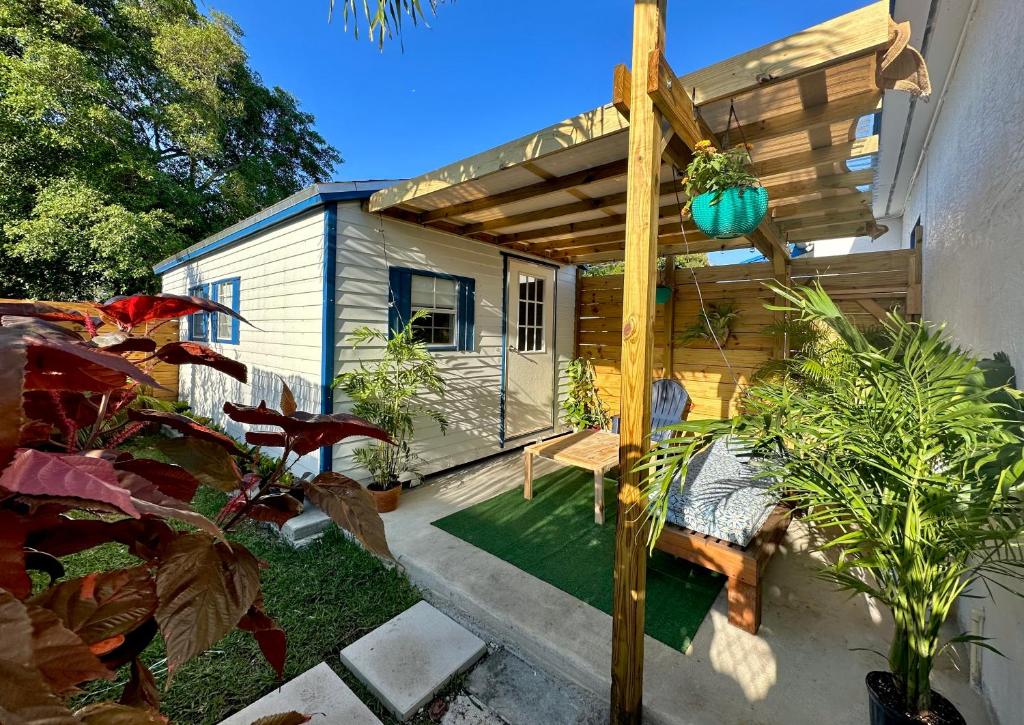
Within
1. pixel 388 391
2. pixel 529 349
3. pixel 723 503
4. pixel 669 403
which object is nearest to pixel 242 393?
pixel 388 391

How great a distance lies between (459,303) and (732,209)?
9.88 feet

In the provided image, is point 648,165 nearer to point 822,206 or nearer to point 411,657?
point 411,657

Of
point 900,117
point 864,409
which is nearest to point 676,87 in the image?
point 864,409

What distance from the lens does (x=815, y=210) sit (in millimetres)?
3650

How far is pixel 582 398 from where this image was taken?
246 inches

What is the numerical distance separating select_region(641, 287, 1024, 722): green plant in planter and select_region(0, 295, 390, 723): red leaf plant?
1074mm

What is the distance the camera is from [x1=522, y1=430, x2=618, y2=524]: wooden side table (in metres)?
3.44

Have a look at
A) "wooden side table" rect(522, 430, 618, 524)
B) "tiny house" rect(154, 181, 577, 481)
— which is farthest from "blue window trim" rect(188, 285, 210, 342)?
"wooden side table" rect(522, 430, 618, 524)

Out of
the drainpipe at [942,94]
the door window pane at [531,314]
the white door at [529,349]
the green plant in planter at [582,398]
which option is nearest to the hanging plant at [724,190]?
the drainpipe at [942,94]

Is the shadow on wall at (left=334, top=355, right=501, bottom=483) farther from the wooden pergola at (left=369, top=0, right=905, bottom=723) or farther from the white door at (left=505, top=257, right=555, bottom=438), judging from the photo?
the wooden pergola at (left=369, top=0, right=905, bottom=723)

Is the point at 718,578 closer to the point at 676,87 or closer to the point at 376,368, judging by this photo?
the point at 676,87

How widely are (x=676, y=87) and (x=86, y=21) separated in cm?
1428

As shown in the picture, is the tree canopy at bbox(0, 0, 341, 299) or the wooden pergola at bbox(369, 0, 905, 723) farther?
the tree canopy at bbox(0, 0, 341, 299)

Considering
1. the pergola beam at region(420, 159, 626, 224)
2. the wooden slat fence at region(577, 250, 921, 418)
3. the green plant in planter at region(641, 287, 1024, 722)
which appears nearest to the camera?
the green plant in planter at region(641, 287, 1024, 722)
